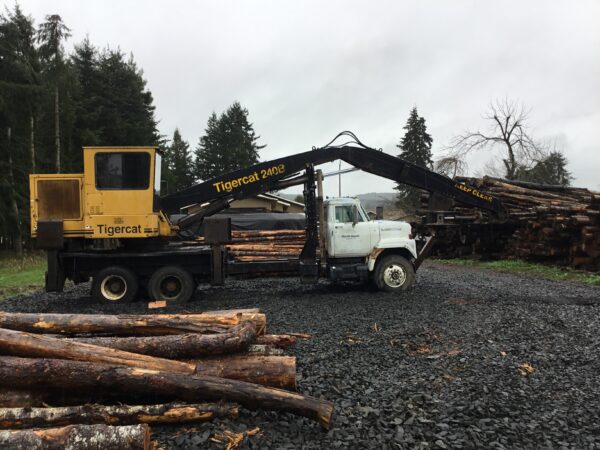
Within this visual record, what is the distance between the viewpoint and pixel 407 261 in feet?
36.0

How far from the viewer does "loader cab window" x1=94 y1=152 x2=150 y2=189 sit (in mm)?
9898

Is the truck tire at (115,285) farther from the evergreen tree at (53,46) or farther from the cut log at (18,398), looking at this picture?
the evergreen tree at (53,46)

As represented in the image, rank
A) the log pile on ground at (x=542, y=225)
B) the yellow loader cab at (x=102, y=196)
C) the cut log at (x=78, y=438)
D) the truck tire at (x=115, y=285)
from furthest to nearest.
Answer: the log pile on ground at (x=542, y=225), the truck tire at (x=115, y=285), the yellow loader cab at (x=102, y=196), the cut log at (x=78, y=438)

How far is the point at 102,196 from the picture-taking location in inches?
388

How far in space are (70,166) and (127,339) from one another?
28.5 metres

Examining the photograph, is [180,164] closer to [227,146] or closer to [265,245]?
[227,146]

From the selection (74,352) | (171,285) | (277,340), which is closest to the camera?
(74,352)

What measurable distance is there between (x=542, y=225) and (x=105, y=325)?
15.4 m

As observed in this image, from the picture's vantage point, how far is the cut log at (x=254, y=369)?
3.96 m

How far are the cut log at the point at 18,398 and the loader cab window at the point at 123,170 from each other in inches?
272

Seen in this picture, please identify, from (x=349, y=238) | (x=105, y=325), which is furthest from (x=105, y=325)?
(x=349, y=238)

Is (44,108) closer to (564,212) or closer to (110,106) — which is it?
(110,106)

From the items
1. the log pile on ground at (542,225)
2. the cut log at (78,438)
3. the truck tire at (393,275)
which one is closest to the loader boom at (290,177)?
the truck tire at (393,275)

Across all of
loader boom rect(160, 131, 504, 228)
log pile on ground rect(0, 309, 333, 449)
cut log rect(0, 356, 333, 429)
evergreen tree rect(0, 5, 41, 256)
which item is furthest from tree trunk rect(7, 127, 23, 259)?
cut log rect(0, 356, 333, 429)
